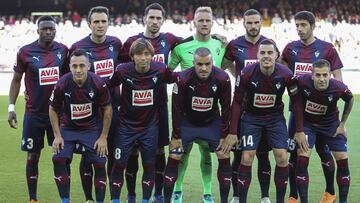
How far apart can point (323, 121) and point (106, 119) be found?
2104mm

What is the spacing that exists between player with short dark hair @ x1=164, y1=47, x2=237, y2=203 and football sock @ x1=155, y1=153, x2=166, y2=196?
45 cm

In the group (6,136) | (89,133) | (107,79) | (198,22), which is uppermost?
(198,22)

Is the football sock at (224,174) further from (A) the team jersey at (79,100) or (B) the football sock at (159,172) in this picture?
(A) the team jersey at (79,100)

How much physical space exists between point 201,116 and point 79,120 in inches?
45.2

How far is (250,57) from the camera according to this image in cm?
755

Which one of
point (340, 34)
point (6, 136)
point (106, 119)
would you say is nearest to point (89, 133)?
point (106, 119)

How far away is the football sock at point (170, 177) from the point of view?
7.02 m

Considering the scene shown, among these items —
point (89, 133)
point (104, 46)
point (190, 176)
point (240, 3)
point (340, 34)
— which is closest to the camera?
point (89, 133)

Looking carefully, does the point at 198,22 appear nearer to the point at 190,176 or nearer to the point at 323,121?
the point at 323,121

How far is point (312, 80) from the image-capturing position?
23.4ft

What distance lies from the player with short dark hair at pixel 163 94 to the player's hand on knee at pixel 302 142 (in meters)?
1.28

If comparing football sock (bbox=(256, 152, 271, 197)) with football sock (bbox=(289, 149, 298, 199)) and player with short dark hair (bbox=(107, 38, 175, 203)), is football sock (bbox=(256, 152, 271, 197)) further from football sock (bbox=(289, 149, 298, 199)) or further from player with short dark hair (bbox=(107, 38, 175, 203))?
player with short dark hair (bbox=(107, 38, 175, 203))

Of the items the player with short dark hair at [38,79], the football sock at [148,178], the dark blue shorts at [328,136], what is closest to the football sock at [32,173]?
the player with short dark hair at [38,79]

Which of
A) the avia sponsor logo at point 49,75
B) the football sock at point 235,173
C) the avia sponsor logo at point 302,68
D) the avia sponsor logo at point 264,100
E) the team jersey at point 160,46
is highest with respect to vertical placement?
the team jersey at point 160,46
